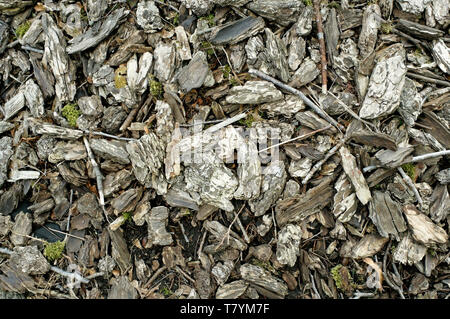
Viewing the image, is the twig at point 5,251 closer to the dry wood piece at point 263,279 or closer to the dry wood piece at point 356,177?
the dry wood piece at point 263,279

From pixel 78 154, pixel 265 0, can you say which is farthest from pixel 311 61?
pixel 78 154

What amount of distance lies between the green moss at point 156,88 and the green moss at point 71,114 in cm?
77

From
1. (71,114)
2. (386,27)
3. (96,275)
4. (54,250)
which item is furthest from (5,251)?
(386,27)

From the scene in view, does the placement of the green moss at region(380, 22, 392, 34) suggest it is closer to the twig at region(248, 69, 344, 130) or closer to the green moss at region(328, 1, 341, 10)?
the green moss at region(328, 1, 341, 10)

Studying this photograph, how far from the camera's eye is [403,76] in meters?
3.02

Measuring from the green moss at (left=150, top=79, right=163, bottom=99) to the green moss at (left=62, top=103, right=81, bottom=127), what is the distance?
0.77 m

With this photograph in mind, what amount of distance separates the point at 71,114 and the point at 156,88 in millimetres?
876

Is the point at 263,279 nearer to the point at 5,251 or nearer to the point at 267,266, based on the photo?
the point at 267,266

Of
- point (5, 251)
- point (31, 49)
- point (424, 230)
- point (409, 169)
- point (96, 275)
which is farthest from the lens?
point (31, 49)

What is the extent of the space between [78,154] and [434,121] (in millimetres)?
3128

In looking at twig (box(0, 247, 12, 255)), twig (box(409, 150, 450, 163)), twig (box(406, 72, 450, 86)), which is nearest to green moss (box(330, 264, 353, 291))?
twig (box(409, 150, 450, 163))

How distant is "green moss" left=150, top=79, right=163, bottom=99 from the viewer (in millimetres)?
3286

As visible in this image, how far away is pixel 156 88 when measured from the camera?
329cm

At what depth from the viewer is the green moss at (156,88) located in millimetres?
3286
